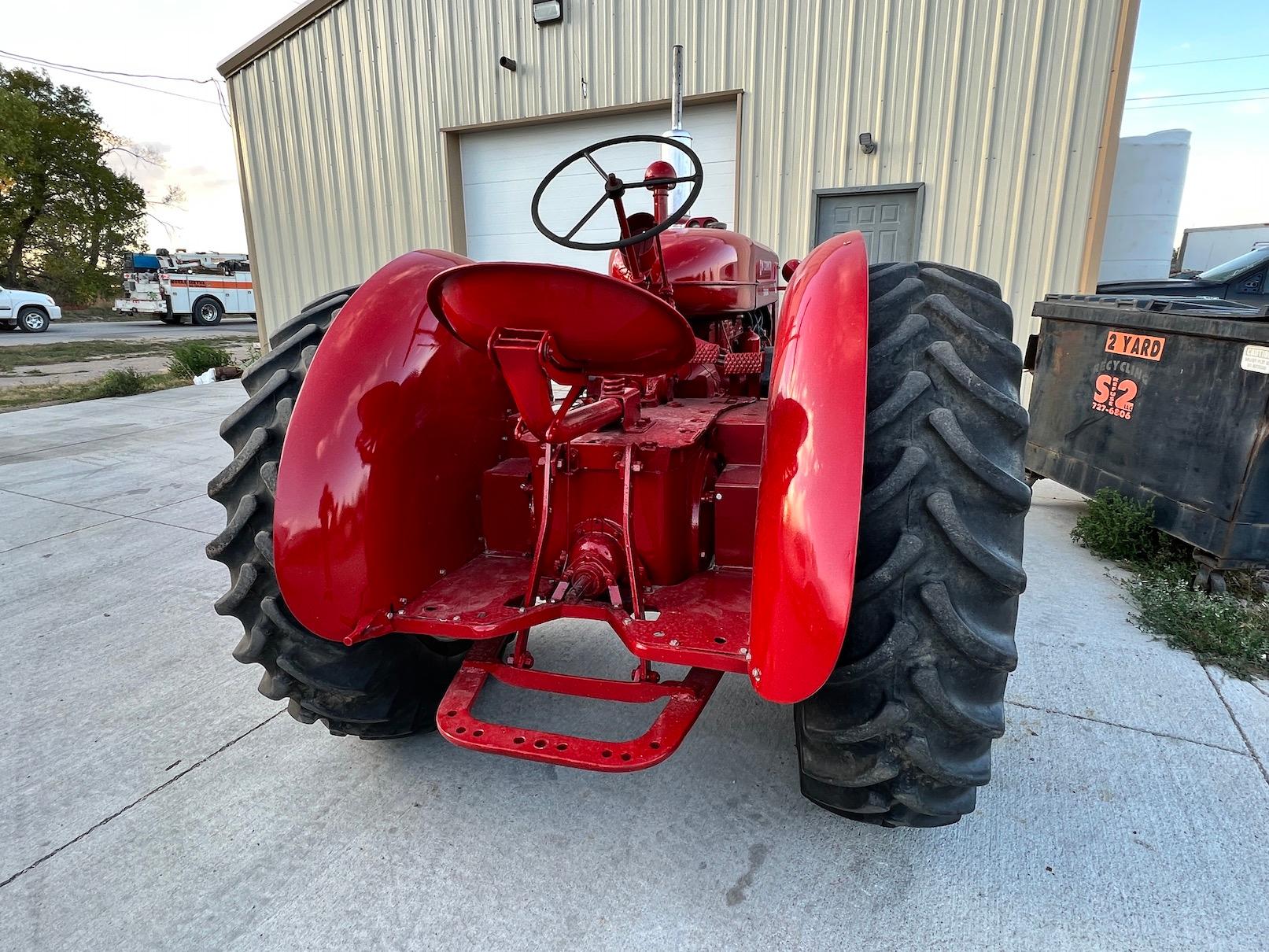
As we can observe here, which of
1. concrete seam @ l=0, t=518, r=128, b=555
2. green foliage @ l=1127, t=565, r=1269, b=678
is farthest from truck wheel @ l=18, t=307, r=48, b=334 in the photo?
green foliage @ l=1127, t=565, r=1269, b=678

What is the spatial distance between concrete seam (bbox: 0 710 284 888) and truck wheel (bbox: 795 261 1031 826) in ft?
6.26

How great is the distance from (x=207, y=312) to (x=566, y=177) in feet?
72.2

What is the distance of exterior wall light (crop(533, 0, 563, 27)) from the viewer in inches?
313

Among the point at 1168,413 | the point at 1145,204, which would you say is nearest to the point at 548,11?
the point at 1168,413

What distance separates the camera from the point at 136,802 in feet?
7.00

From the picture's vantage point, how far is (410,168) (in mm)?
9344

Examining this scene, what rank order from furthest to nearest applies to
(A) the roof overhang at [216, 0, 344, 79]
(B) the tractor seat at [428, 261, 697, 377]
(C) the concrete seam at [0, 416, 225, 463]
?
(A) the roof overhang at [216, 0, 344, 79]
(C) the concrete seam at [0, 416, 225, 463]
(B) the tractor seat at [428, 261, 697, 377]

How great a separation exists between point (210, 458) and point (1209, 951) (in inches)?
278

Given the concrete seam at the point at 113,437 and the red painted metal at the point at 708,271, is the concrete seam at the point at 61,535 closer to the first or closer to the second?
the concrete seam at the point at 113,437

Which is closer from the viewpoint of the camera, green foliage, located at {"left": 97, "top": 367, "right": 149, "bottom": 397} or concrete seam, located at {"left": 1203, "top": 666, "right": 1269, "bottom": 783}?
concrete seam, located at {"left": 1203, "top": 666, "right": 1269, "bottom": 783}

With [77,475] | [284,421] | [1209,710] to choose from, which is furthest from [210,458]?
[1209,710]

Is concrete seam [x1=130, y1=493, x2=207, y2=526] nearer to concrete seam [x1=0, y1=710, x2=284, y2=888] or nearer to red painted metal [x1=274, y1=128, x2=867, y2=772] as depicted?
concrete seam [x1=0, y1=710, x2=284, y2=888]

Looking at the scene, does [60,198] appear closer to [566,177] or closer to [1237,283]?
[566,177]

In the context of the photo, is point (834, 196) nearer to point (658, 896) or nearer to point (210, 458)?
point (210, 458)
